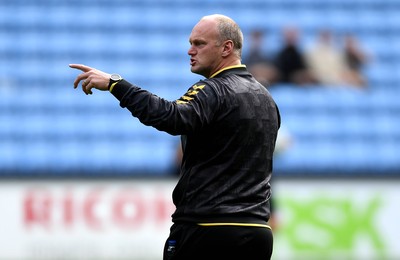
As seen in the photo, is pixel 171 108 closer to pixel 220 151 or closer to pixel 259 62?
pixel 220 151

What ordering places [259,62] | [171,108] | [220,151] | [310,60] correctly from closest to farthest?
[171,108]
[220,151]
[259,62]
[310,60]

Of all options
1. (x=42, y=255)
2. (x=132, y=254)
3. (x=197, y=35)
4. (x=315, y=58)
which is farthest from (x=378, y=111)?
(x=197, y=35)

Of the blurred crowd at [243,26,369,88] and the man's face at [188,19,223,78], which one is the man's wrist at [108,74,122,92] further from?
the blurred crowd at [243,26,369,88]

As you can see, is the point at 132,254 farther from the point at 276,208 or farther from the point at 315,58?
the point at 315,58

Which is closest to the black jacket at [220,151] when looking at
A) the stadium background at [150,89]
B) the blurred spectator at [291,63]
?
the stadium background at [150,89]

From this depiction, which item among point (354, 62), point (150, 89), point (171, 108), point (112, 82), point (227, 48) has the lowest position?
point (150, 89)

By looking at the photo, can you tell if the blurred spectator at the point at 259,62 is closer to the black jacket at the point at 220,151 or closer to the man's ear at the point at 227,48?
the man's ear at the point at 227,48

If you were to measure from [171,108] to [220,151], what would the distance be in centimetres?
34

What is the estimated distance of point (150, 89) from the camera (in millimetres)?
11969

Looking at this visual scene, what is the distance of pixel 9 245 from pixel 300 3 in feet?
18.1

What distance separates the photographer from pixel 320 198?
10211mm

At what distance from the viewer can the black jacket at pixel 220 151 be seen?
4.38m

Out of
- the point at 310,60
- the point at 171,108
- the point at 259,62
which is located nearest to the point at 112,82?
the point at 171,108

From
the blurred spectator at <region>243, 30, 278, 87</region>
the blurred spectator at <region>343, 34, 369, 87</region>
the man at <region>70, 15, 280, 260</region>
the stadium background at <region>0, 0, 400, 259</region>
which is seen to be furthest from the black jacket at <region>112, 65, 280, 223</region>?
the blurred spectator at <region>343, 34, 369, 87</region>
